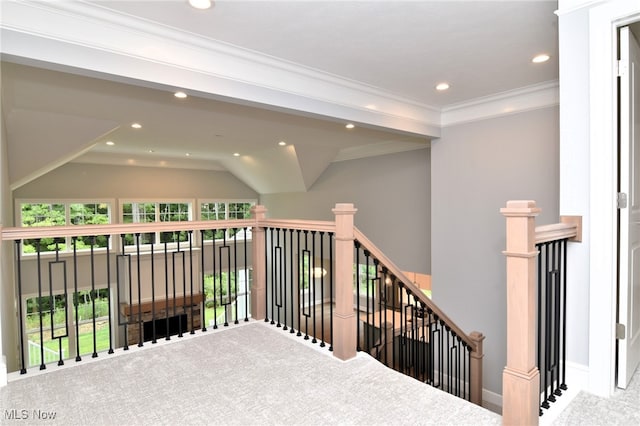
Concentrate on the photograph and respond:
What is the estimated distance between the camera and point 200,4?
2.37m

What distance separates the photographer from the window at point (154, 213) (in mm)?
8539

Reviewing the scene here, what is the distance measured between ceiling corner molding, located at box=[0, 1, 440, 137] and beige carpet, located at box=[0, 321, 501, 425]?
6.81 ft

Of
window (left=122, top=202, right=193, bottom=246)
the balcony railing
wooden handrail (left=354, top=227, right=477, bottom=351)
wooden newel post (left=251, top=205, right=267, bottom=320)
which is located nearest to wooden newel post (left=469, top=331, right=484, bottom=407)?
the balcony railing

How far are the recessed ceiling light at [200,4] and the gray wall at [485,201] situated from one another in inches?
143

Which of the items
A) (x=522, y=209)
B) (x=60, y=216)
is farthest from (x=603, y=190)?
(x=60, y=216)

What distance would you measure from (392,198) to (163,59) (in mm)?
4784

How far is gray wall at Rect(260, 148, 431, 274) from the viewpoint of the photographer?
6125 mm

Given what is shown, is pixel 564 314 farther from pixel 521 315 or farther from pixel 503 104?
pixel 503 104

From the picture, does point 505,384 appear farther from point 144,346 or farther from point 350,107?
point 350,107

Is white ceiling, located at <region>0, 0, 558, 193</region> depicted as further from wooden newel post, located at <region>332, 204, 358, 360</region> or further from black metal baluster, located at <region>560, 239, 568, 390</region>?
black metal baluster, located at <region>560, 239, 568, 390</region>

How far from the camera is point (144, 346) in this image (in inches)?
109

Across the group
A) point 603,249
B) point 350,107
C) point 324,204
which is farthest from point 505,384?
point 324,204

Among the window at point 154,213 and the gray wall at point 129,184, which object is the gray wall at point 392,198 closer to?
the gray wall at point 129,184

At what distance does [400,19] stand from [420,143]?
11.8 feet
